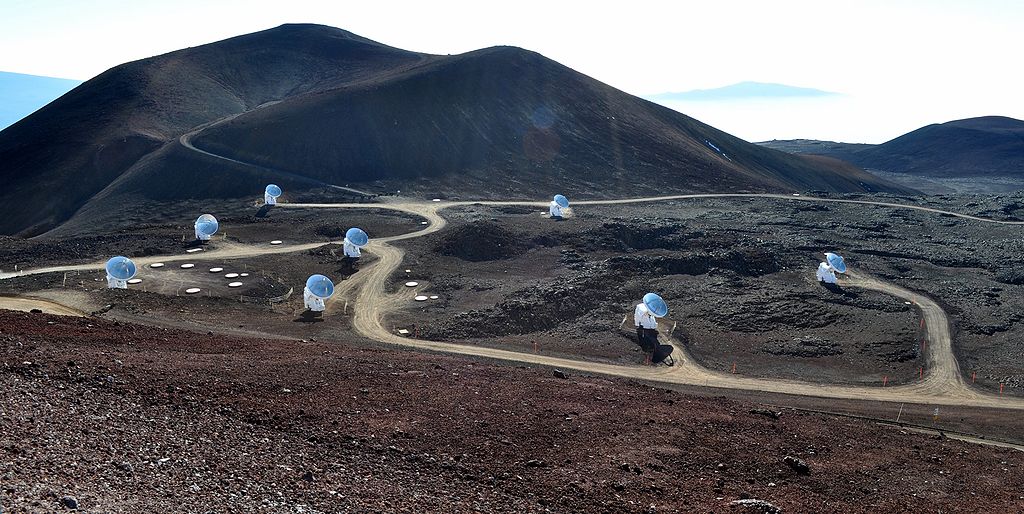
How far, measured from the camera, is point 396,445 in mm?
→ 20422

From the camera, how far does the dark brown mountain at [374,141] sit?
101688mm

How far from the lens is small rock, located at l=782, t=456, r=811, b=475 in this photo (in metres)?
22.1

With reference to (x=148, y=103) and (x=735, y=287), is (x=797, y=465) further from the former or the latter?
(x=148, y=103)

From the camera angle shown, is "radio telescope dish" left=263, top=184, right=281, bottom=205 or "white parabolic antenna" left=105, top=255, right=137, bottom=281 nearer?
"white parabolic antenna" left=105, top=255, right=137, bottom=281

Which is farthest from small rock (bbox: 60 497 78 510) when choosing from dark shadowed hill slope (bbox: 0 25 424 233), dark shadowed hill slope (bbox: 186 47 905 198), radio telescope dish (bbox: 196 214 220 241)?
→ dark shadowed hill slope (bbox: 0 25 424 233)

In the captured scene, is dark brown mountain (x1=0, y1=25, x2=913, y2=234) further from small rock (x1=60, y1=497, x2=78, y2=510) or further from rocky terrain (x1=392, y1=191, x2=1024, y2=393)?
small rock (x1=60, y1=497, x2=78, y2=510)

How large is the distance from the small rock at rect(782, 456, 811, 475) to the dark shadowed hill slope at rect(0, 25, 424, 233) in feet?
322

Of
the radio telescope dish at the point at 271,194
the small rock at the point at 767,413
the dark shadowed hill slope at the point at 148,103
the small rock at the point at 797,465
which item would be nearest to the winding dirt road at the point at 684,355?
the small rock at the point at 767,413

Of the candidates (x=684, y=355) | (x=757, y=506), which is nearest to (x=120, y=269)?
(x=684, y=355)

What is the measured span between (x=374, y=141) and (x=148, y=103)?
49.7m

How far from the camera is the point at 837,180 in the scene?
148250mm

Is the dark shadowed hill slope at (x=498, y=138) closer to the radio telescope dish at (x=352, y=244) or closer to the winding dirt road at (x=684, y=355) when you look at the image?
the radio telescope dish at (x=352, y=244)

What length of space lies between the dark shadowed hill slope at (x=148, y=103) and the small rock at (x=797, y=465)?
98117mm

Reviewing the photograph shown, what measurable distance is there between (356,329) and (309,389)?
23.2m
